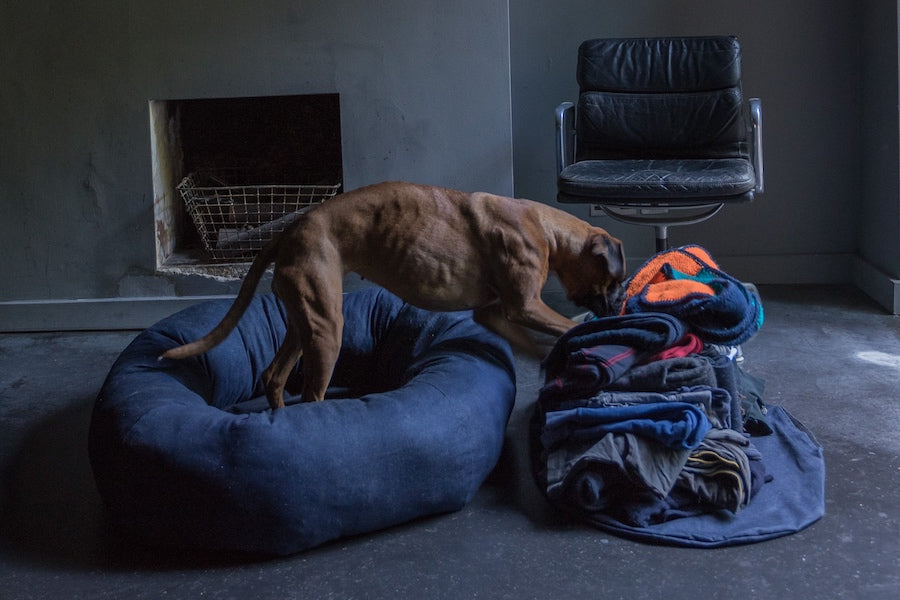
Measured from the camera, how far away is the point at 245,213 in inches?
181

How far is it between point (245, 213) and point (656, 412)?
9.07ft

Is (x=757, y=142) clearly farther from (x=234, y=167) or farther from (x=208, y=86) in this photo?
(x=234, y=167)

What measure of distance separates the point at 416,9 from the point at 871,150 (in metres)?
2.38

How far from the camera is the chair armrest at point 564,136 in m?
4.24

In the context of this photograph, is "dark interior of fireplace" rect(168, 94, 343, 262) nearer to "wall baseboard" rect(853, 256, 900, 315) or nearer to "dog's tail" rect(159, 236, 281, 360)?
"dog's tail" rect(159, 236, 281, 360)

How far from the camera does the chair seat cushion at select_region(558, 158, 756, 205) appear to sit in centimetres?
378

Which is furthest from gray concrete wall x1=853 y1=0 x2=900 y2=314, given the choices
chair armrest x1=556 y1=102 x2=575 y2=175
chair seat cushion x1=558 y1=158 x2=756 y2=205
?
chair armrest x1=556 y1=102 x2=575 y2=175

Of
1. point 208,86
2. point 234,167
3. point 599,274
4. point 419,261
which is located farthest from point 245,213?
point 599,274

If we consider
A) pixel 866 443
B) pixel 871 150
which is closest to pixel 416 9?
pixel 871 150

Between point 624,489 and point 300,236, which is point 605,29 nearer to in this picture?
point 300,236

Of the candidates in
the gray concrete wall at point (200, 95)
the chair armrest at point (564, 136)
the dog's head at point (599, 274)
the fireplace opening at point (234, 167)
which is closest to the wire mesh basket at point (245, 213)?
the fireplace opening at point (234, 167)

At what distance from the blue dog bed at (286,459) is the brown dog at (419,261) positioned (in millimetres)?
294

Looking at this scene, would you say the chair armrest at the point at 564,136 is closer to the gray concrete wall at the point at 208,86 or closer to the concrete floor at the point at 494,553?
the gray concrete wall at the point at 208,86

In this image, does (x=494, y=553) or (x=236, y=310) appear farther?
(x=236, y=310)
